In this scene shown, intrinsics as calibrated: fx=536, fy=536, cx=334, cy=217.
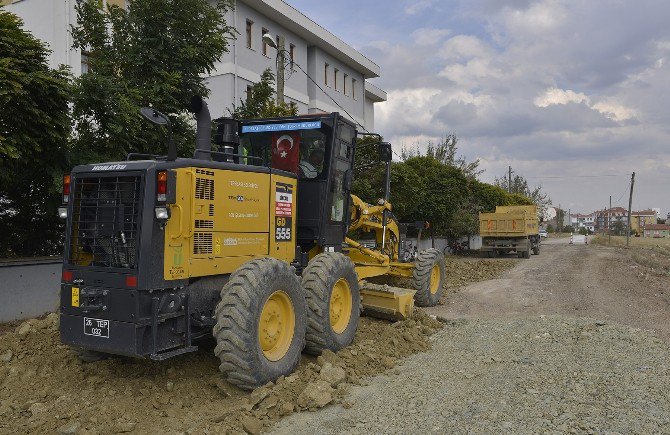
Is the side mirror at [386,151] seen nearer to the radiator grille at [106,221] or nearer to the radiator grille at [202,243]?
the radiator grille at [202,243]

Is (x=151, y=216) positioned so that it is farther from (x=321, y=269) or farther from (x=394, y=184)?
(x=394, y=184)

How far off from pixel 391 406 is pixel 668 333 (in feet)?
17.6

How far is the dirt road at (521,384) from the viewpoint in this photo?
4.27m

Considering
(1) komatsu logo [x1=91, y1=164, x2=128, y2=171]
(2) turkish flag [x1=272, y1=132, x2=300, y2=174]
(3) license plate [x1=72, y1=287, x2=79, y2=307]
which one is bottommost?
(3) license plate [x1=72, y1=287, x2=79, y2=307]

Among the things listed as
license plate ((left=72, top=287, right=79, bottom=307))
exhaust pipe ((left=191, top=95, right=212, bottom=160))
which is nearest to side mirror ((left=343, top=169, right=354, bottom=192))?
exhaust pipe ((left=191, top=95, right=212, bottom=160))

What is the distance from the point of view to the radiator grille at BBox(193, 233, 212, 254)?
4.89 meters

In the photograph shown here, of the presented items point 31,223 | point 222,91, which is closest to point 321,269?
point 31,223

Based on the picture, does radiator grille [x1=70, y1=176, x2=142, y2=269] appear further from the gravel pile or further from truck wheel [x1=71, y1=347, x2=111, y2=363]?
the gravel pile

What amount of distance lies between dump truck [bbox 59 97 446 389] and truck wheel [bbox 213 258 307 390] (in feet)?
0.03

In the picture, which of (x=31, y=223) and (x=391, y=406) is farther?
(x=31, y=223)

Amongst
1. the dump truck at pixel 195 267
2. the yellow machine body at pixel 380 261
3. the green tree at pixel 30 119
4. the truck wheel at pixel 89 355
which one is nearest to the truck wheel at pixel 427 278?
the yellow machine body at pixel 380 261

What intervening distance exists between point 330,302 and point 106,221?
8.37 ft

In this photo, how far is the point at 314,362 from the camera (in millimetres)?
5840

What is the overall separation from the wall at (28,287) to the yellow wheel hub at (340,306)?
4.70 metres
